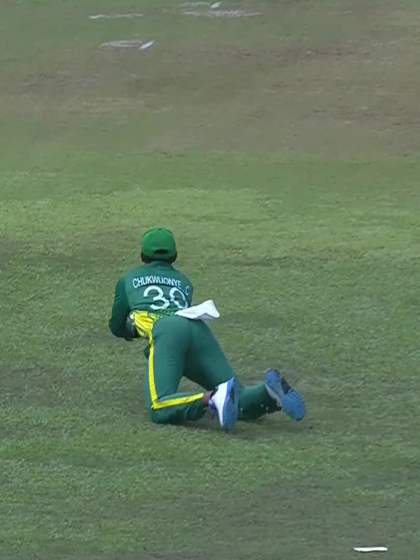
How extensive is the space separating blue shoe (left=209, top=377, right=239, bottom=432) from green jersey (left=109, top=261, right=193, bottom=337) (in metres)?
0.68

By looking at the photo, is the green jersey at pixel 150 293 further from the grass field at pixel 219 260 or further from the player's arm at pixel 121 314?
the grass field at pixel 219 260

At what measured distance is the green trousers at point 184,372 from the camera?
765cm

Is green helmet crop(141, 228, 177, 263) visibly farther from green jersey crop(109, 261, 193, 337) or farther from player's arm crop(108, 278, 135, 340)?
player's arm crop(108, 278, 135, 340)

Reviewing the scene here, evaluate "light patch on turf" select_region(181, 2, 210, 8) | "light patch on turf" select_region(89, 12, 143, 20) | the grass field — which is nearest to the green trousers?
the grass field

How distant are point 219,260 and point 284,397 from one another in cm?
386

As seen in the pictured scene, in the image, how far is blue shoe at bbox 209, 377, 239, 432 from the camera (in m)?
7.47

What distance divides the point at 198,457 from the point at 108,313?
3.00 m

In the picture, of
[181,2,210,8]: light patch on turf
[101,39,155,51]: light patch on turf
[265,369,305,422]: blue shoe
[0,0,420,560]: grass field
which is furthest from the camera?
[181,2,210,8]: light patch on turf

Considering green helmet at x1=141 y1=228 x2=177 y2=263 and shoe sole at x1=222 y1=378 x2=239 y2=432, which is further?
green helmet at x1=141 y1=228 x2=177 y2=263

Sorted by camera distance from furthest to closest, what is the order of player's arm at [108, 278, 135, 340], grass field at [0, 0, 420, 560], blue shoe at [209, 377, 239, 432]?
1. player's arm at [108, 278, 135, 340]
2. blue shoe at [209, 377, 239, 432]
3. grass field at [0, 0, 420, 560]

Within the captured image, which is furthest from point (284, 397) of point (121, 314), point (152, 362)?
point (121, 314)

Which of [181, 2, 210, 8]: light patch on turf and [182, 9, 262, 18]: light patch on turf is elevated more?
[181, 2, 210, 8]: light patch on turf

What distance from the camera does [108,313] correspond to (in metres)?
10.1

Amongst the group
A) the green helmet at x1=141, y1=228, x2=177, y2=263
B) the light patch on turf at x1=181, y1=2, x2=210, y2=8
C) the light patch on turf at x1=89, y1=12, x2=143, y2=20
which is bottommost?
the light patch on turf at x1=181, y1=2, x2=210, y2=8
